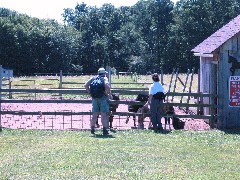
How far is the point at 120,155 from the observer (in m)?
10.0

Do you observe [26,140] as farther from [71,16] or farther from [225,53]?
[71,16]

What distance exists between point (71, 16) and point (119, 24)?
18009 mm

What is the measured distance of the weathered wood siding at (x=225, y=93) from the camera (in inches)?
583

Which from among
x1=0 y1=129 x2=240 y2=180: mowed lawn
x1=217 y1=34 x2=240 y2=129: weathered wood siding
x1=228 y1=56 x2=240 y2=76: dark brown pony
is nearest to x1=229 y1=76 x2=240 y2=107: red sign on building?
x1=217 y1=34 x2=240 y2=129: weathered wood siding

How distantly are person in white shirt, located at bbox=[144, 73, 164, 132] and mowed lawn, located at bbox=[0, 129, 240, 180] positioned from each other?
1.72ft

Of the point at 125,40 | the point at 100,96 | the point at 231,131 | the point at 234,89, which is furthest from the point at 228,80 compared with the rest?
the point at 125,40

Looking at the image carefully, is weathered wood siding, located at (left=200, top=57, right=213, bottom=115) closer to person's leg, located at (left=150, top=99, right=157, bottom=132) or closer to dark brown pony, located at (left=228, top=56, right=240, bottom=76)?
dark brown pony, located at (left=228, top=56, right=240, bottom=76)

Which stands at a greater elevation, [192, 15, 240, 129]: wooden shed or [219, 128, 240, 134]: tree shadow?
[192, 15, 240, 129]: wooden shed

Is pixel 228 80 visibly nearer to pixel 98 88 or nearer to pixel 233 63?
pixel 233 63

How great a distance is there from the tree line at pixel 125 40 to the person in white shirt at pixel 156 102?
57.6m

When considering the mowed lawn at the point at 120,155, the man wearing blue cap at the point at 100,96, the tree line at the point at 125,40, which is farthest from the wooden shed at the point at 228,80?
the tree line at the point at 125,40

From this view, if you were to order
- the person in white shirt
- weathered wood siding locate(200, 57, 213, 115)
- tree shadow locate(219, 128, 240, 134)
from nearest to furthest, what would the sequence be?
tree shadow locate(219, 128, 240, 134) → the person in white shirt → weathered wood siding locate(200, 57, 213, 115)

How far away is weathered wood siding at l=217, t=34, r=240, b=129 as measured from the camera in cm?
1480

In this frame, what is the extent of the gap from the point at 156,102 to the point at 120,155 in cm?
429
